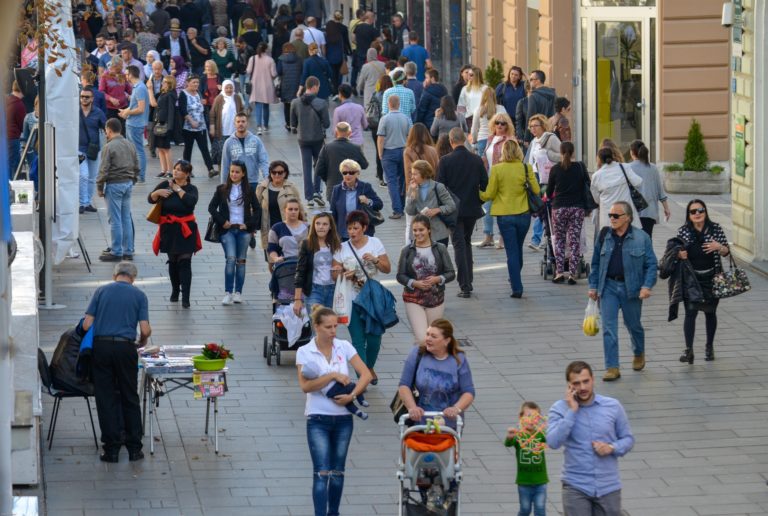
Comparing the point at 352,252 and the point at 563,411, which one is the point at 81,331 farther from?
the point at 563,411

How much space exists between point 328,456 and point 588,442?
5.89 feet

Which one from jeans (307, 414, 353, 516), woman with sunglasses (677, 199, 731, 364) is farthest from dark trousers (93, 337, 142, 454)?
woman with sunglasses (677, 199, 731, 364)

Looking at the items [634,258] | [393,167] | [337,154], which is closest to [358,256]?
[634,258]

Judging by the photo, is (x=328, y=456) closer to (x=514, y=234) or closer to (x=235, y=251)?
(x=235, y=251)

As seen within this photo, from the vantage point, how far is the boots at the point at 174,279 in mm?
16031

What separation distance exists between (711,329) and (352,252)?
11.1 feet

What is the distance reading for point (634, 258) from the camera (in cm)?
1228

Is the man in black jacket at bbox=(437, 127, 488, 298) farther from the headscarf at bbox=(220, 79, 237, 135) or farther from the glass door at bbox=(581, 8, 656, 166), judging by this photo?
the headscarf at bbox=(220, 79, 237, 135)

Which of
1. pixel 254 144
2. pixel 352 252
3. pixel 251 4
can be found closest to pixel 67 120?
pixel 254 144

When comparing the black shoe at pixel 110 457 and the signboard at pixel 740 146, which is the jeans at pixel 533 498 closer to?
the black shoe at pixel 110 457

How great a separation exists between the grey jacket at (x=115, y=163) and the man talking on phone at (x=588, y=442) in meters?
10.8

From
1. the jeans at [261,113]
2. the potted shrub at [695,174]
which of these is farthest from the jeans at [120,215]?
the jeans at [261,113]

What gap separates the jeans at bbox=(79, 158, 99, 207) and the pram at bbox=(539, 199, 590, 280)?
722 cm

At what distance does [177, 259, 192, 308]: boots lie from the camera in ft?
51.8
